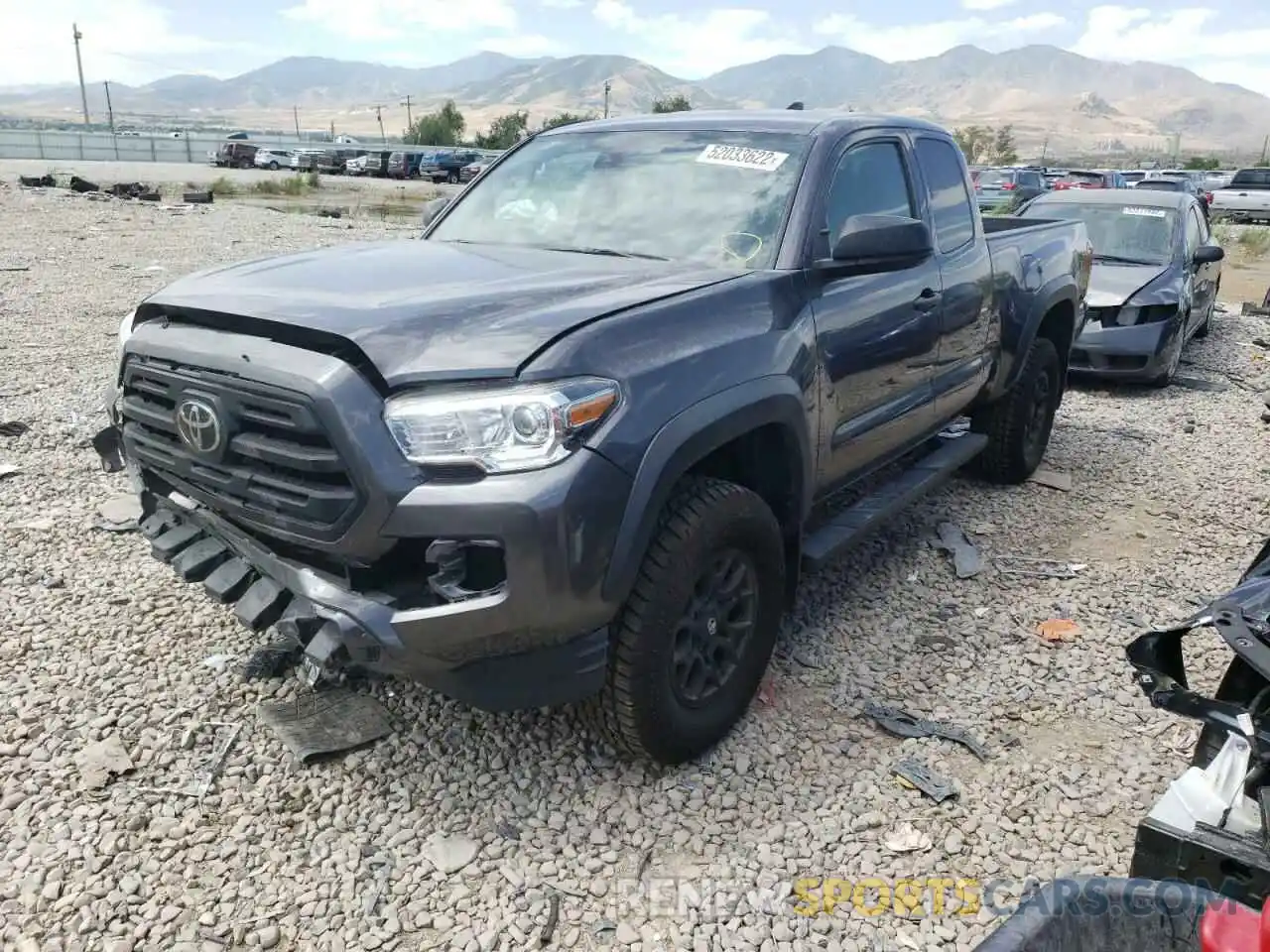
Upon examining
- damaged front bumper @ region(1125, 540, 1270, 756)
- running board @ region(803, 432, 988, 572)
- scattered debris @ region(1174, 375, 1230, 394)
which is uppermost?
damaged front bumper @ region(1125, 540, 1270, 756)

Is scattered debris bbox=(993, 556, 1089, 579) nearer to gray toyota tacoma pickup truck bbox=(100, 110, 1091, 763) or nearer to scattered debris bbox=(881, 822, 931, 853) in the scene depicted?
gray toyota tacoma pickup truck bbox=(100, 110, 1091, 763)

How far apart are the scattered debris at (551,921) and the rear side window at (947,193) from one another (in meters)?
3.23

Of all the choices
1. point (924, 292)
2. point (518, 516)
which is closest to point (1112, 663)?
point (924, 292)

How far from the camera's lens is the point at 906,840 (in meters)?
2.90

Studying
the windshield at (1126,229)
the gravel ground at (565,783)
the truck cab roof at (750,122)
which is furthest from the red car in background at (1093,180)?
the gravel ground at (565,783)

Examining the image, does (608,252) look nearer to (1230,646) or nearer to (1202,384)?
(1230,646)

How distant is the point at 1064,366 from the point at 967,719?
3595 mm

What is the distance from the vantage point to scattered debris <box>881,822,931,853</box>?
2.87 metres

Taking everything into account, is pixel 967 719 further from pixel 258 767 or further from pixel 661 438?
pixel 258 767

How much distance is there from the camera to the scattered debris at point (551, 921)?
2521 millimetres

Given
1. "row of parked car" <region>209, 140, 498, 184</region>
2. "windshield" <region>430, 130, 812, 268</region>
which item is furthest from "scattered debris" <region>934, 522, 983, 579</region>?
"row of parked car" <region>209, 140, 498, 184</region>

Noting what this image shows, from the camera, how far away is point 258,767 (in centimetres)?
309

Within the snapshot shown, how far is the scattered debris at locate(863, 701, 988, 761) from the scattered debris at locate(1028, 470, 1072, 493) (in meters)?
3.07

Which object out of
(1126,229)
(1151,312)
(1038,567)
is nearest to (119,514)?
(1038,567)
